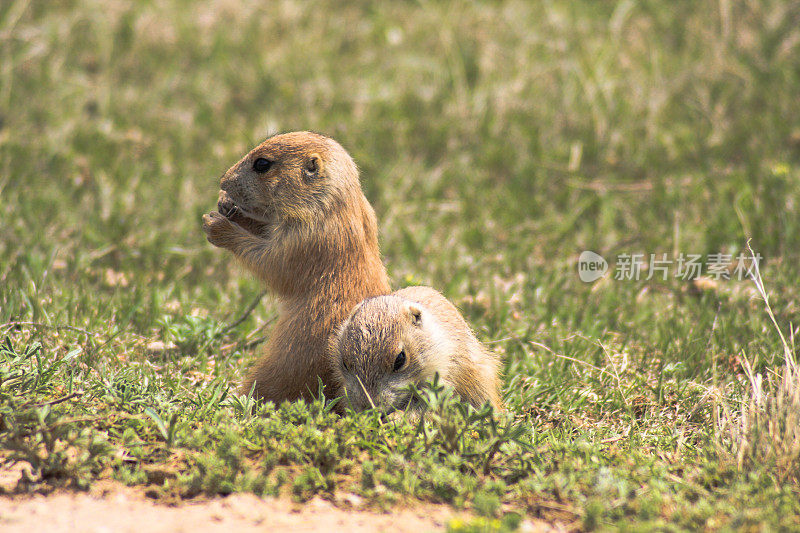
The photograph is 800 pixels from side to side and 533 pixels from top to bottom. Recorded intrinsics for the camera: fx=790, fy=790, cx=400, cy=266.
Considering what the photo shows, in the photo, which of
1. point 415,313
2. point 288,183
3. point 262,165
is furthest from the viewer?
point 262,165

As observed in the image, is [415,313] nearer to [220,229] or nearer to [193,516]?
[220,229]

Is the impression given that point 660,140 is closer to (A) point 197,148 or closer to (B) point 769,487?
(A) point 197,148

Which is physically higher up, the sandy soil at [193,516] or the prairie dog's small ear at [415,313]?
the prairie dog's small ear at [415,313]

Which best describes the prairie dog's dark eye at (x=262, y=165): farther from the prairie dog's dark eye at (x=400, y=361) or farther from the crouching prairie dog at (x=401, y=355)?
the prairie dog's dark eye at (x=400, y=361)

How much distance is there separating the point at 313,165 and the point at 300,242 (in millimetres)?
426

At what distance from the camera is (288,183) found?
4.02 metres

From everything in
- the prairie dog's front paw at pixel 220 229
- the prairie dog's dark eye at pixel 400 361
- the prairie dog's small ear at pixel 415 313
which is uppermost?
the prairie dog's front paw at pixel 220 229

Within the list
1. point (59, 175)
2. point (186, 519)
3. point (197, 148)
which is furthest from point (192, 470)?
point (197, 148)

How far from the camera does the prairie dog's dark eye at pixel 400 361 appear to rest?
12.0ft

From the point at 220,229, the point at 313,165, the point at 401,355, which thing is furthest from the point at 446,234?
the point at 401,355

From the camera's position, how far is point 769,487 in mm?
3199

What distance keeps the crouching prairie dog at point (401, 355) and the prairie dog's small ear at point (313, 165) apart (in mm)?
743

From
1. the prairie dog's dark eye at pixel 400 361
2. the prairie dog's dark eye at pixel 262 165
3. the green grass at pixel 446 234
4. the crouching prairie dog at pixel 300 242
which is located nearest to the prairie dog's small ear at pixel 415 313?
the prairie dog's dark eye at pixel 400 361

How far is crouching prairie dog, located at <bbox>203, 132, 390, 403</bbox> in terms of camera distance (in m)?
3.80
